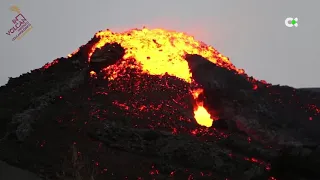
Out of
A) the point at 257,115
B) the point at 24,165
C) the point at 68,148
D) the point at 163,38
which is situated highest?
the point at 163,38

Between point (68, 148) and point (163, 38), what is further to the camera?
point (163, 38)

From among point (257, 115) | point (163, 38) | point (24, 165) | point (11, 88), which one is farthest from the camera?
point (163, 38)

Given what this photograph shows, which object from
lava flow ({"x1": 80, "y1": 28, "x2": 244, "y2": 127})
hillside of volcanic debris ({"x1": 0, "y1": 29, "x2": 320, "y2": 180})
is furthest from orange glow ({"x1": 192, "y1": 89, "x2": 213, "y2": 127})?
hillside of volcanic debris ({"x1": 0, "y1": 29, "x2": 320, "y2": 180})

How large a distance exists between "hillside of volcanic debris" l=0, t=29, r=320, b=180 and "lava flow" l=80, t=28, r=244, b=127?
142 mm

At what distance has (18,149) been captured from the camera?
30875 millimetres

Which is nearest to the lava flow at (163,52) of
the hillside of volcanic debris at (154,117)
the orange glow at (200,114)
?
the orange glow at (200,114)

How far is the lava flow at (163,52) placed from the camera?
45.3 meters

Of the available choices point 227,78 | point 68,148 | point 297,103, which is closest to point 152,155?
point 68,148

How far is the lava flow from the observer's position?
45278 millimetres

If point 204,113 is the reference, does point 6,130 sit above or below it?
below

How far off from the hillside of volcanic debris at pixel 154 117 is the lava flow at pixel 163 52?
142mm

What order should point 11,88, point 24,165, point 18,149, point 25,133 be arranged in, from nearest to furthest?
point 24,165
point 18,149
point 25,133
point 11,88

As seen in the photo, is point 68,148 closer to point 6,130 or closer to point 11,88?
point 6,130

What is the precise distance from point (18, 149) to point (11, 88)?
15.6m
